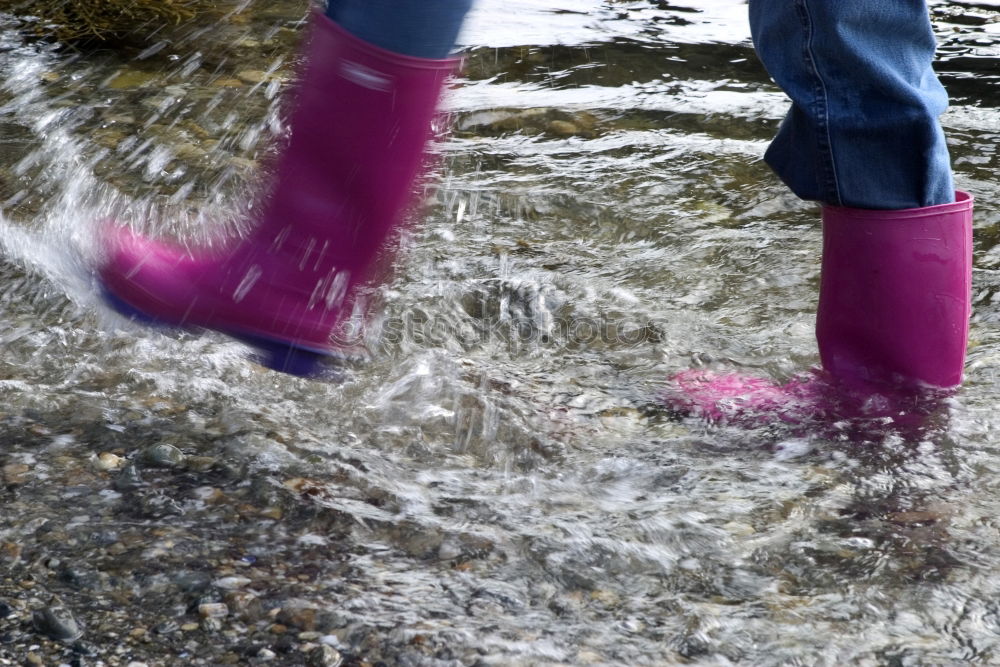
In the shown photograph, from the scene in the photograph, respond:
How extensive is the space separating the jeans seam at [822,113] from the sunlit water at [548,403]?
44 cm

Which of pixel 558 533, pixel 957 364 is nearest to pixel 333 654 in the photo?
pixel 558 533

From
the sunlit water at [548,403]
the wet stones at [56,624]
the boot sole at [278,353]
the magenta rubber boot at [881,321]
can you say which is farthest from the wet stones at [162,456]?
the magenta rubber boot at [881,321]

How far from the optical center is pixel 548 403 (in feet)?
6.83

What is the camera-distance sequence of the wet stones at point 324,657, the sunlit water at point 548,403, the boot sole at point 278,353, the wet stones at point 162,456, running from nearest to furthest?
the wet stones at point 324,657 → the sunlit water at point 548,403 → the boot sole at point 278,353 → the wet stones at point 162,456

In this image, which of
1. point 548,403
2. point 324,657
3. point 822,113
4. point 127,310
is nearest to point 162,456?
point 127,310

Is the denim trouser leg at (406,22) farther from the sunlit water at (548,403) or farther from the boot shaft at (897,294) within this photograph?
the boot shaft at (897,294)

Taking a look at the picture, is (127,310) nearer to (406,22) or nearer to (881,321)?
(406,22)

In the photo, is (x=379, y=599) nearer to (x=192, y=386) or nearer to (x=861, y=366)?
(x=192, y=386)

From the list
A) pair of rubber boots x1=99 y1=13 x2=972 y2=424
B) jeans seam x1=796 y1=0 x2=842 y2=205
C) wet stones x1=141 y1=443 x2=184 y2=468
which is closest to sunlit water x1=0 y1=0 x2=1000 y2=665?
wet stones x1=141 y1=443 x2=184 y2=468

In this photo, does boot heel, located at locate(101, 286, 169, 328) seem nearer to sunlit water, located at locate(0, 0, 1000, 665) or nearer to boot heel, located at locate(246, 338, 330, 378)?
sunlit water, located at locate(0, 0, 1000, 665)

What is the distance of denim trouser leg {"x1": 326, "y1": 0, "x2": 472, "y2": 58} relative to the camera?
1.49m

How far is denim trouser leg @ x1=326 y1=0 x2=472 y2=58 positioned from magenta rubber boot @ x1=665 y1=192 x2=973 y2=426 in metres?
0.73

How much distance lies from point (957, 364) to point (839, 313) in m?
0.23

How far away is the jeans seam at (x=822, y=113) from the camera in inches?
65.3
